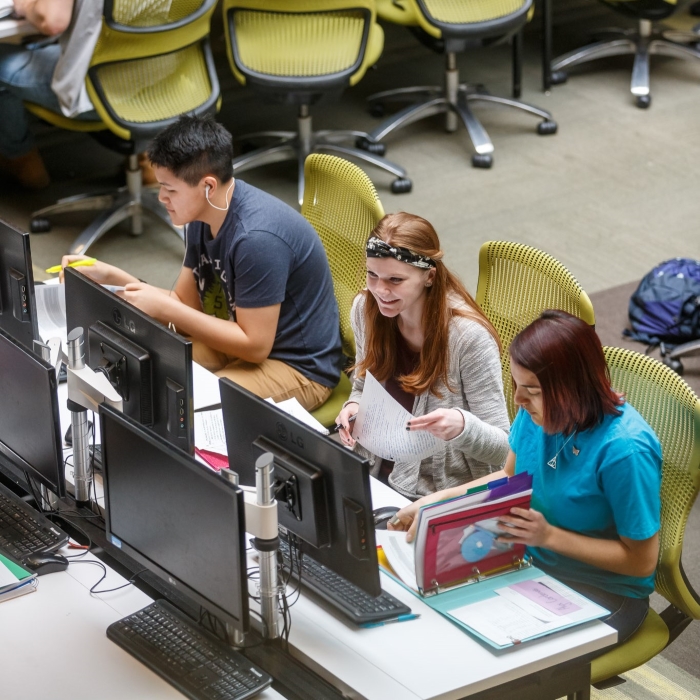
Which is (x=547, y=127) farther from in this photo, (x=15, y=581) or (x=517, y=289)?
(x=15, y=581)

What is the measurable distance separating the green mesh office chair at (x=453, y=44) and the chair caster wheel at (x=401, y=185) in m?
0.39

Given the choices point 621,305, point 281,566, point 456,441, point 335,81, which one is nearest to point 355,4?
point 335,81

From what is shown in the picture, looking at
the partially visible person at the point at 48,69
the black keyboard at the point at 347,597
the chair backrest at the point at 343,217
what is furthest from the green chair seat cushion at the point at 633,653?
the partially visible person at the point at 48,69

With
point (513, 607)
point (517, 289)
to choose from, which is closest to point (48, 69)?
point (517, 289)

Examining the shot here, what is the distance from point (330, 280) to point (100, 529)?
1.05m

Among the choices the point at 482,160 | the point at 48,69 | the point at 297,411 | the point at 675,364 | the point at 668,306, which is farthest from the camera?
the point at 482,160

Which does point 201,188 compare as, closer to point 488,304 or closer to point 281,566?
point 488,304

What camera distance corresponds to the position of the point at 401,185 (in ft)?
17.7

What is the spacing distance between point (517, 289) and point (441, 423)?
1.96 feet

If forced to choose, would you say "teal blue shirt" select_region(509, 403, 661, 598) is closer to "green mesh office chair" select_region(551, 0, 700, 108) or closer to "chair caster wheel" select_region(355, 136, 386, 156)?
"chair caster wheel" select_region(355, 136, 386, 156)

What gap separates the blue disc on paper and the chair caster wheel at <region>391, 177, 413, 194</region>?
3313 mm

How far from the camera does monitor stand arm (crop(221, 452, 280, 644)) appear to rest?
6.63 ft

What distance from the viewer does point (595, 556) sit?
2303 mm

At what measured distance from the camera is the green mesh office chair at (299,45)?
5066mm
